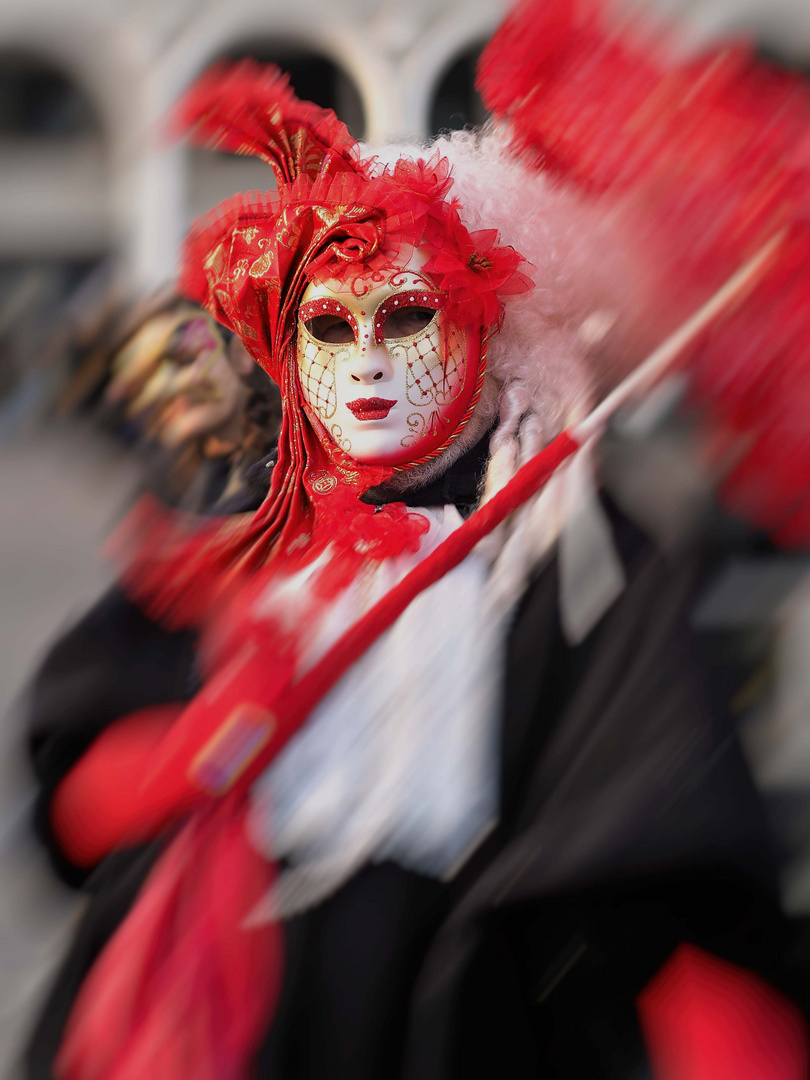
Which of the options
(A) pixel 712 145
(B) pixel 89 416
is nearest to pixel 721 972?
(A) pixel 712 145

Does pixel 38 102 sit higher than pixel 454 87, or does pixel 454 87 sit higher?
pixel 38 102

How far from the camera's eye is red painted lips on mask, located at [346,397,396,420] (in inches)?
47.3

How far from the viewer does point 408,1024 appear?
1001 millimetres

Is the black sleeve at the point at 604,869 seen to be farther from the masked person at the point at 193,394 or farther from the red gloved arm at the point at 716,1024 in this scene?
the masked person at the point at 193,394

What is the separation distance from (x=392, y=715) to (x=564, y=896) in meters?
0.27

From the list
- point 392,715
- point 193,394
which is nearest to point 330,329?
point 392,715

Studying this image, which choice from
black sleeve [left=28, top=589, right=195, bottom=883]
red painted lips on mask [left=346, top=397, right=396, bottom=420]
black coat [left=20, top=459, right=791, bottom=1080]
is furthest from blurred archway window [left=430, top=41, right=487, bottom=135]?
black coat [left=20, top=459, right=791, bottom=1080]

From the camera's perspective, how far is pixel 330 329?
1.26m

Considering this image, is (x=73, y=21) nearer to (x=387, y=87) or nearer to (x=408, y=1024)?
(x=387, y=87)

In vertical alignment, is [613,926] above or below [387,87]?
below

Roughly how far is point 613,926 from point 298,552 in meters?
0.61

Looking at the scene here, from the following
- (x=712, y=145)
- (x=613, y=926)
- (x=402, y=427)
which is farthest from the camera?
(x=402, y=427)

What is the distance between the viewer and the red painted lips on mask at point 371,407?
1201 mm

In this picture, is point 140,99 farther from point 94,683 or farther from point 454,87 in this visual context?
point 94,683
